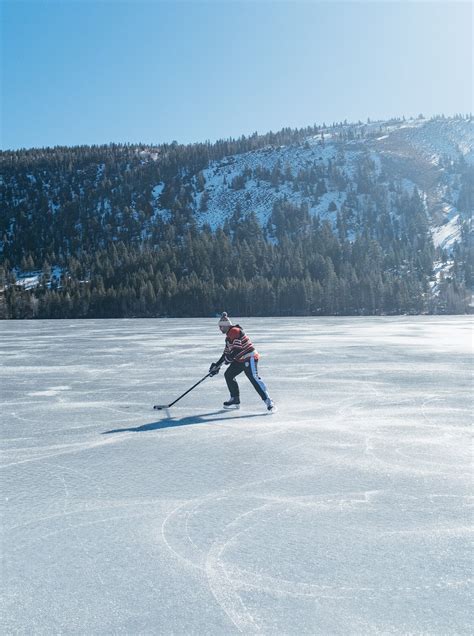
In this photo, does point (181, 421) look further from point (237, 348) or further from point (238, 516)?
point (238, 516)

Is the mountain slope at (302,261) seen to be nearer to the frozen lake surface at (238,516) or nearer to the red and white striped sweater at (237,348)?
the red and white striped sweater at (237,348)

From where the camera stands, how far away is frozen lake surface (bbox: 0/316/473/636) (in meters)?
3.95

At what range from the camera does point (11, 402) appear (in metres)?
12.4

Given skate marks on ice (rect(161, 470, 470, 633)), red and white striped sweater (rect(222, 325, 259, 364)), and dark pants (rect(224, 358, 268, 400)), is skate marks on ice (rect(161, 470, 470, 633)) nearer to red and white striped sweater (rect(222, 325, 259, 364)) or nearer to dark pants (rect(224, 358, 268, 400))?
dark pants (rect(224, 358, 268, 400))

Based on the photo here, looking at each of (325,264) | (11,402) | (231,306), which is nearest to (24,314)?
(231,306)

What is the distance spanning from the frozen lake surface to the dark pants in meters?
0.44

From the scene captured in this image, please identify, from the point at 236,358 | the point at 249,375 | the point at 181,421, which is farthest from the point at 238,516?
Result: the point at 236,358

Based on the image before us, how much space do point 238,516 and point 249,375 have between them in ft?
19.4

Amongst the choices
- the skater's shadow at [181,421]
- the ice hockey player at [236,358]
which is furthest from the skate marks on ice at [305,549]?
the ice hockey player at [236,358]

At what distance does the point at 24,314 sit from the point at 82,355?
93.5 metres

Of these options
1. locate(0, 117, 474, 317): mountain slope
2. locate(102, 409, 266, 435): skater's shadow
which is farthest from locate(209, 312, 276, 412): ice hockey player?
locate(0, 117, 474, 317): mountain slope

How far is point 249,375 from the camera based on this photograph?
37.9 feet

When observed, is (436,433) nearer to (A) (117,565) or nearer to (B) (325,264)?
(A) (117,565)

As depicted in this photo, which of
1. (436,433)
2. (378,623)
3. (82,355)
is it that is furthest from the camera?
(82,355)
